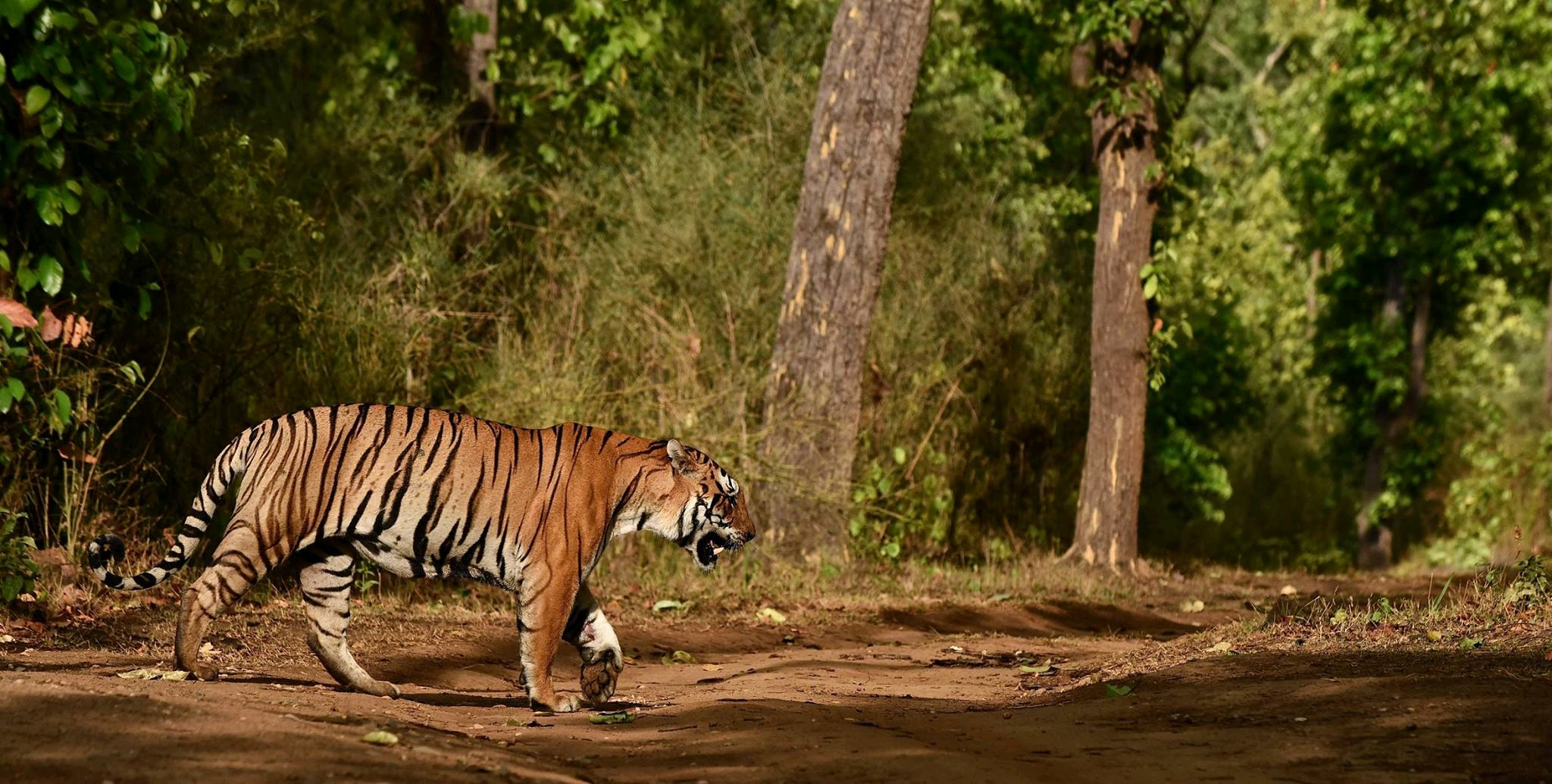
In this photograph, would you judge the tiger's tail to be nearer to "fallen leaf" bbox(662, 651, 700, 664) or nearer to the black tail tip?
the black tail tip

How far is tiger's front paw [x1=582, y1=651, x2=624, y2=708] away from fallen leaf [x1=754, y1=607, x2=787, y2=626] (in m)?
3.78

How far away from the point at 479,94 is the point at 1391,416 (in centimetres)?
1269

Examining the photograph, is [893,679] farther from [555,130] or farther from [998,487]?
[555,130]

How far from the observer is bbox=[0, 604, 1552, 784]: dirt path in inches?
212

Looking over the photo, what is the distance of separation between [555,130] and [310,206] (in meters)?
2.96

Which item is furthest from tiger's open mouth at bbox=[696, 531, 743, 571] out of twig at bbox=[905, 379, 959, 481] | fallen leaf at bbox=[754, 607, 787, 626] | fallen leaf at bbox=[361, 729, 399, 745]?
twig at bbox=[905, 379, 959, 481]

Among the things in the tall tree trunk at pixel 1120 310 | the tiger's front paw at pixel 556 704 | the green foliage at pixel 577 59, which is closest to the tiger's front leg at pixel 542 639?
the tiger's front paw at pixel 556 704

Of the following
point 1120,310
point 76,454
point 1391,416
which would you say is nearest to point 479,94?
point 1120,310

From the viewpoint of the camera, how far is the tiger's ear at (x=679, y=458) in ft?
25.2

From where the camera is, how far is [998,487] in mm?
16969

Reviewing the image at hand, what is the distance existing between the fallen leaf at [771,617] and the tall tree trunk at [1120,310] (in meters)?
4.26

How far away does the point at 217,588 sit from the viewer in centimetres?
720

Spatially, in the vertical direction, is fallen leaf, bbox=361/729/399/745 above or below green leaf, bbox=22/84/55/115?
below

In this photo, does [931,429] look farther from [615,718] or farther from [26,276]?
[615,718]
